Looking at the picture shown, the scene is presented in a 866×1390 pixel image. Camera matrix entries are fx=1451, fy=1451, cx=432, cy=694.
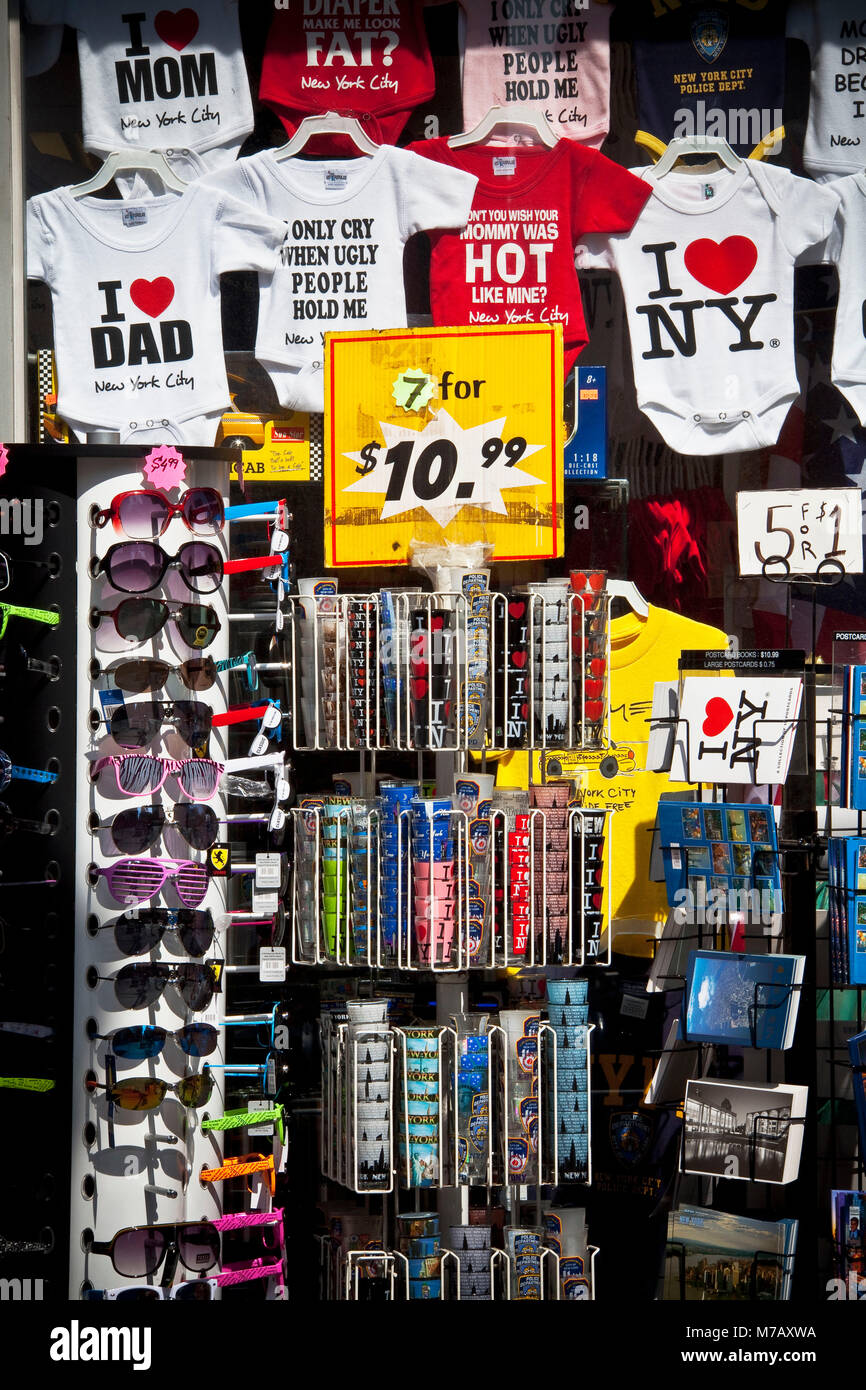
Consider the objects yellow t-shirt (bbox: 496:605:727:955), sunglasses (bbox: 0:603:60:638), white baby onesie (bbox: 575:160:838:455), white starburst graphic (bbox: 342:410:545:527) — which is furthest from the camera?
white baby onesie (bbox: 575:160:838:455)

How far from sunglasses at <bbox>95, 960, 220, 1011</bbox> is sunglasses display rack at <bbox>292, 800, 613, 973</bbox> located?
0.88 feet

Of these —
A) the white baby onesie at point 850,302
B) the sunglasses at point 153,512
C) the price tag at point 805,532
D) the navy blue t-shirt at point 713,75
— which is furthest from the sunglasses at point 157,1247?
the navy blue t-shirt at point 713,75

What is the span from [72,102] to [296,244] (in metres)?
0.85

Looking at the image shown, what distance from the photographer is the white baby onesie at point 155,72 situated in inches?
182

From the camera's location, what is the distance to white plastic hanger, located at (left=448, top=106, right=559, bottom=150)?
459 cm

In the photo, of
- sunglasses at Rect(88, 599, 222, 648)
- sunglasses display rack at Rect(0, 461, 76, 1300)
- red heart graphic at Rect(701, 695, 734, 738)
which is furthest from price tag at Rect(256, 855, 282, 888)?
red heart graphic at Rect(701, 695, 734, 738)

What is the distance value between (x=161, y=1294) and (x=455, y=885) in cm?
126

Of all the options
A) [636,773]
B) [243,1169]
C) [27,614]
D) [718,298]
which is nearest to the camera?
Result: [27,614]

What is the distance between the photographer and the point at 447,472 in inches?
→ 155

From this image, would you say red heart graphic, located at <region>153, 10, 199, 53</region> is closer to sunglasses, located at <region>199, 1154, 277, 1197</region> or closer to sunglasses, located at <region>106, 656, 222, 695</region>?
sunglasses, located at <region>106, 656, 222, 695</region>

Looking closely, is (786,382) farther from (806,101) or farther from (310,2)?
(310,2)

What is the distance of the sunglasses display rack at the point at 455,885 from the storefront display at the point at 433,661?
1 cm

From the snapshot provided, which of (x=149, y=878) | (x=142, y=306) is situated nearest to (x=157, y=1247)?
(x=149, y=878)

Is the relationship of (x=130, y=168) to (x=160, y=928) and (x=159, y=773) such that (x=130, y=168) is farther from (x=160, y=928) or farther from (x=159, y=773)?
(x=160, y=928)
